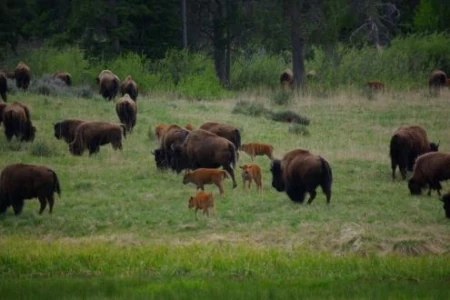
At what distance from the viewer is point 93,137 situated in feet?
79.8

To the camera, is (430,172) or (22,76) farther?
(22,76)

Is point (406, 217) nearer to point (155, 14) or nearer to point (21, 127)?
point (21, 127)

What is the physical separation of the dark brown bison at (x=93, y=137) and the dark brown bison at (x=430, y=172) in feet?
27.4

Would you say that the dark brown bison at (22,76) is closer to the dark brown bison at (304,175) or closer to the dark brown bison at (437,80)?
the dark brown bison at (437,80)

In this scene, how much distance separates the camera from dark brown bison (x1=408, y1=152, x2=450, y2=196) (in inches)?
749

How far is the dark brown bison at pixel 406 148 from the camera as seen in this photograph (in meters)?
21.5

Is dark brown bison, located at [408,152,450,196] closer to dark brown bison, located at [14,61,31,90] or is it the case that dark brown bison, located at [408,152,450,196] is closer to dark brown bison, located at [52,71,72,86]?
dark brown bison, located at [14,61,31,90]

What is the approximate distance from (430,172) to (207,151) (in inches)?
188

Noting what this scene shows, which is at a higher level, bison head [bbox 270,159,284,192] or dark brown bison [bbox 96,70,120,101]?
dark brown bison [bbox 96,70,120,101]

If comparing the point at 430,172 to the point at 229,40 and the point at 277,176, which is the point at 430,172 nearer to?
the point at 277,176

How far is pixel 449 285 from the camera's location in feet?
42.0

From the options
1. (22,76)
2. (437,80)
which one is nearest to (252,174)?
(22,76)

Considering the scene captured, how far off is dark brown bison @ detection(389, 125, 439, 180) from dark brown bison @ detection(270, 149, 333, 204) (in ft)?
11.3

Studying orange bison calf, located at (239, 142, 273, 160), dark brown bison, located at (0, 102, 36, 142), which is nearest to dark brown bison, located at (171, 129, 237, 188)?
orange bison calf, located at (239, 142, 273, 160)
